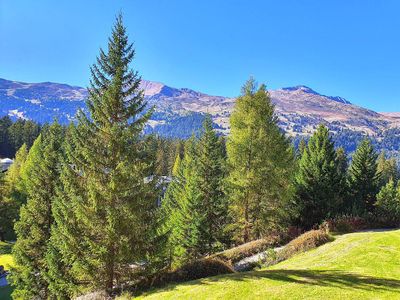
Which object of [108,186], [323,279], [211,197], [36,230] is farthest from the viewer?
[211,197]

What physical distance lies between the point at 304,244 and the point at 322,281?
37.3 feet

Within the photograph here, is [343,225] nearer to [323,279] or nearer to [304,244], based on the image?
[304,244]

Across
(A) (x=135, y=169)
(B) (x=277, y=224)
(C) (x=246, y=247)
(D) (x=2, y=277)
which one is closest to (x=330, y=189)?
(B) (x=277, y=224)

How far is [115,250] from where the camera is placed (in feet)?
65.2

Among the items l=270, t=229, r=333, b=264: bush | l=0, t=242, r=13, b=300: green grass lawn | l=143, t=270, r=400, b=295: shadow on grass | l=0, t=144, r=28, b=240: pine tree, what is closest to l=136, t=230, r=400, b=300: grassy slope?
l=143, t=270, r=400, b=295: shadow on grass

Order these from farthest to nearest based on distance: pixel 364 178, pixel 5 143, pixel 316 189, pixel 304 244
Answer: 1. pixel 5 143
2. pixel 364 178
3. pixel 316 189
4. pixel 304 244

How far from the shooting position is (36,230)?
2819 cm

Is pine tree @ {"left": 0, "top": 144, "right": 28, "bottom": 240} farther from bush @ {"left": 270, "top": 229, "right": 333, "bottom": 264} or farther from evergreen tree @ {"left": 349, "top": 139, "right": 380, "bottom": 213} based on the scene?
evergreen tree @ {"left": 349, "top": 139, "right": 380, "bottom": 213}

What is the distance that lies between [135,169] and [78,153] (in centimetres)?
354

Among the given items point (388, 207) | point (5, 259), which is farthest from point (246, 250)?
point (5, 259)

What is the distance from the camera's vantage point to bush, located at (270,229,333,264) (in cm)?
2591

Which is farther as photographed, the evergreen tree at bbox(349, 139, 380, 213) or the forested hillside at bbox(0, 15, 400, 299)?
the evergreen tree at bbox(349, 139, 380, 213)

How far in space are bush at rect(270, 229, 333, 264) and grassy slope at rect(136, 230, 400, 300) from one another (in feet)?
11.0

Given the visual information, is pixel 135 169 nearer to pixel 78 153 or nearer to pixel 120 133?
pixel 120 133
